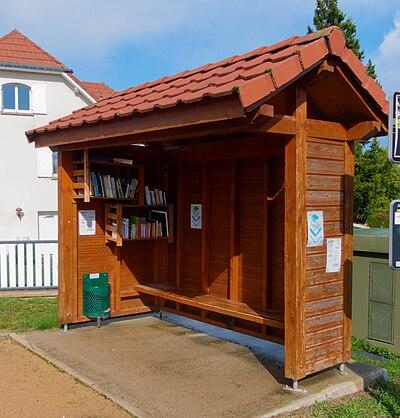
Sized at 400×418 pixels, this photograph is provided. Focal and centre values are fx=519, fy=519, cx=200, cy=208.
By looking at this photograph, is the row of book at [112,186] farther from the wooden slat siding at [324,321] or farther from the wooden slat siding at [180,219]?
the wooden slat siding at [324,321]

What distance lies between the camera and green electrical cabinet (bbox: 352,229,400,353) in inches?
244

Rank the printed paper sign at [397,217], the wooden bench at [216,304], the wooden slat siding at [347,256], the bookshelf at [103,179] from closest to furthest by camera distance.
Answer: the printed paper sign at [397,217], the wooden slat siding at [347,256], the wooden bench at [216,304], the bookshelf at [103,179]

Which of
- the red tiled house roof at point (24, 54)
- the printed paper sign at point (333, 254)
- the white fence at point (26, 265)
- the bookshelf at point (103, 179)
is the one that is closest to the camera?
the printed paper sign at point (333, 254)

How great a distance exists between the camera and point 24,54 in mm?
19078

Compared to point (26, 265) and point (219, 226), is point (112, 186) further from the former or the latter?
point (26, 265)

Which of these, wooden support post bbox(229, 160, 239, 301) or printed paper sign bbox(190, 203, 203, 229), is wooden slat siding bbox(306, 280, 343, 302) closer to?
wooden support post bbox(229, 160, 239, 301)

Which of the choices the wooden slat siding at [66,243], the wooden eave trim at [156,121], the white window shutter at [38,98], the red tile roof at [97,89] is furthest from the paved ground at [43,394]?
the red tile roof at [97,89]

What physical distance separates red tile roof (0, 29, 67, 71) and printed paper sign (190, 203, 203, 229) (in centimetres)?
1374

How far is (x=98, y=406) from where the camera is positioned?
4.45m

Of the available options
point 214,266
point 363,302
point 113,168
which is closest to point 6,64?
point 113,168

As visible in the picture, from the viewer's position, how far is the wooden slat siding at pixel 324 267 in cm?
468

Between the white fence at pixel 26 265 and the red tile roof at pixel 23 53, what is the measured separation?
1006 centimetres

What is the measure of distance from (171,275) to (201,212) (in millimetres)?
1215

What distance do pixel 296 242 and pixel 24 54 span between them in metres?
17.4
